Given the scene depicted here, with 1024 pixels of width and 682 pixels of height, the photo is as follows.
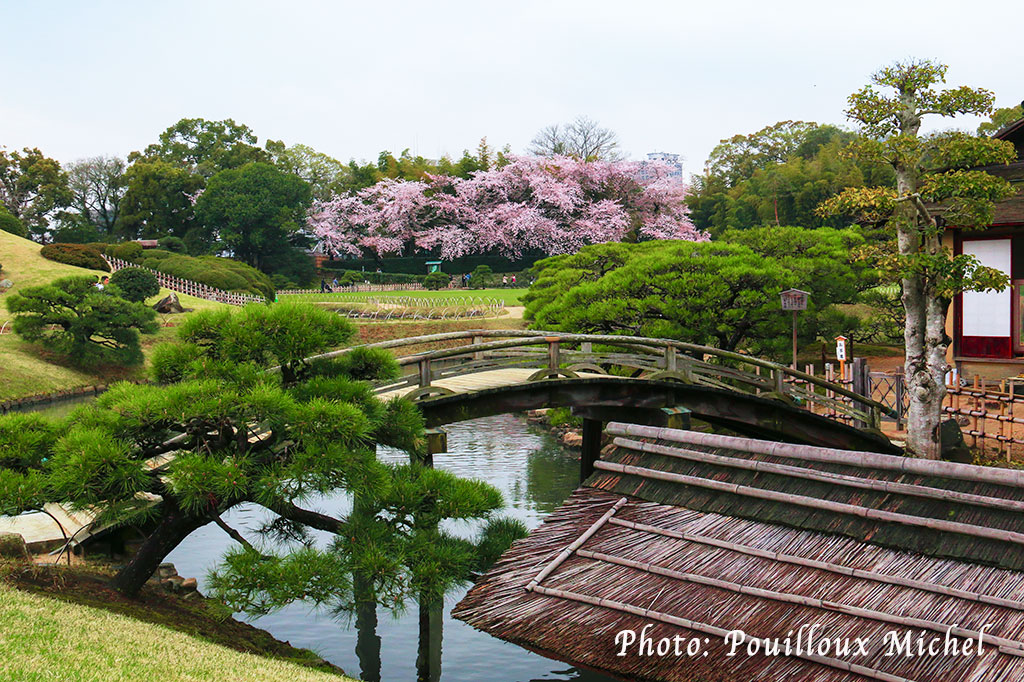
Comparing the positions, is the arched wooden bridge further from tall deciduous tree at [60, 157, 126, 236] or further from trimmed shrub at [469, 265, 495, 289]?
tall deciduous tree at [60, 157, 126, 236]

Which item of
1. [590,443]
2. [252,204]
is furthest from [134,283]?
[590,443]

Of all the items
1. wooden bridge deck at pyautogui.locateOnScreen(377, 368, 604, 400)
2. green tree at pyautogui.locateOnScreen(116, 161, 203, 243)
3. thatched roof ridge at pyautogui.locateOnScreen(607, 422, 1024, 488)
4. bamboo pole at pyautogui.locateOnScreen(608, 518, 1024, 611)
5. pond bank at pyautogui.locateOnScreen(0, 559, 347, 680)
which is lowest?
pond bank at pyautogui.locateOnScreen(0, 559, 347, 680)

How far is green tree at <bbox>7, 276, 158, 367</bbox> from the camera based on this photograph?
2688 cm

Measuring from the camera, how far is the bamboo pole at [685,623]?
18.1 feet

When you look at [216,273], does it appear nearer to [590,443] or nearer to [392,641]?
[590,443]

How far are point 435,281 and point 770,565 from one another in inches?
1616

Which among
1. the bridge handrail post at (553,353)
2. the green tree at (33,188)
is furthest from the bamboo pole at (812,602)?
the green tree at (33,188)

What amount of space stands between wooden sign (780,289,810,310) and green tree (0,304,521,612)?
10700 mm

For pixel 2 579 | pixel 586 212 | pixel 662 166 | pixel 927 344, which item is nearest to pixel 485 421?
pixel 927 344

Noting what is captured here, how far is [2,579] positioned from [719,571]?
18.6ft

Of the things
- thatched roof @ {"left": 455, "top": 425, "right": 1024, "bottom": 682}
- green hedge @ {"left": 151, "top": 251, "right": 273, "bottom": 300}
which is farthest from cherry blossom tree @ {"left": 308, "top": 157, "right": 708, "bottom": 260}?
thatched roof @ {"left": 455, "top": 425, "right": 1024, "bottom": 682}

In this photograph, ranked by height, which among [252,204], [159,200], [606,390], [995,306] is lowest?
[606,390]

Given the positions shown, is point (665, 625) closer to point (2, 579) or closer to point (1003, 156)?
point (2, 579)

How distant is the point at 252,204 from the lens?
49.8 m
